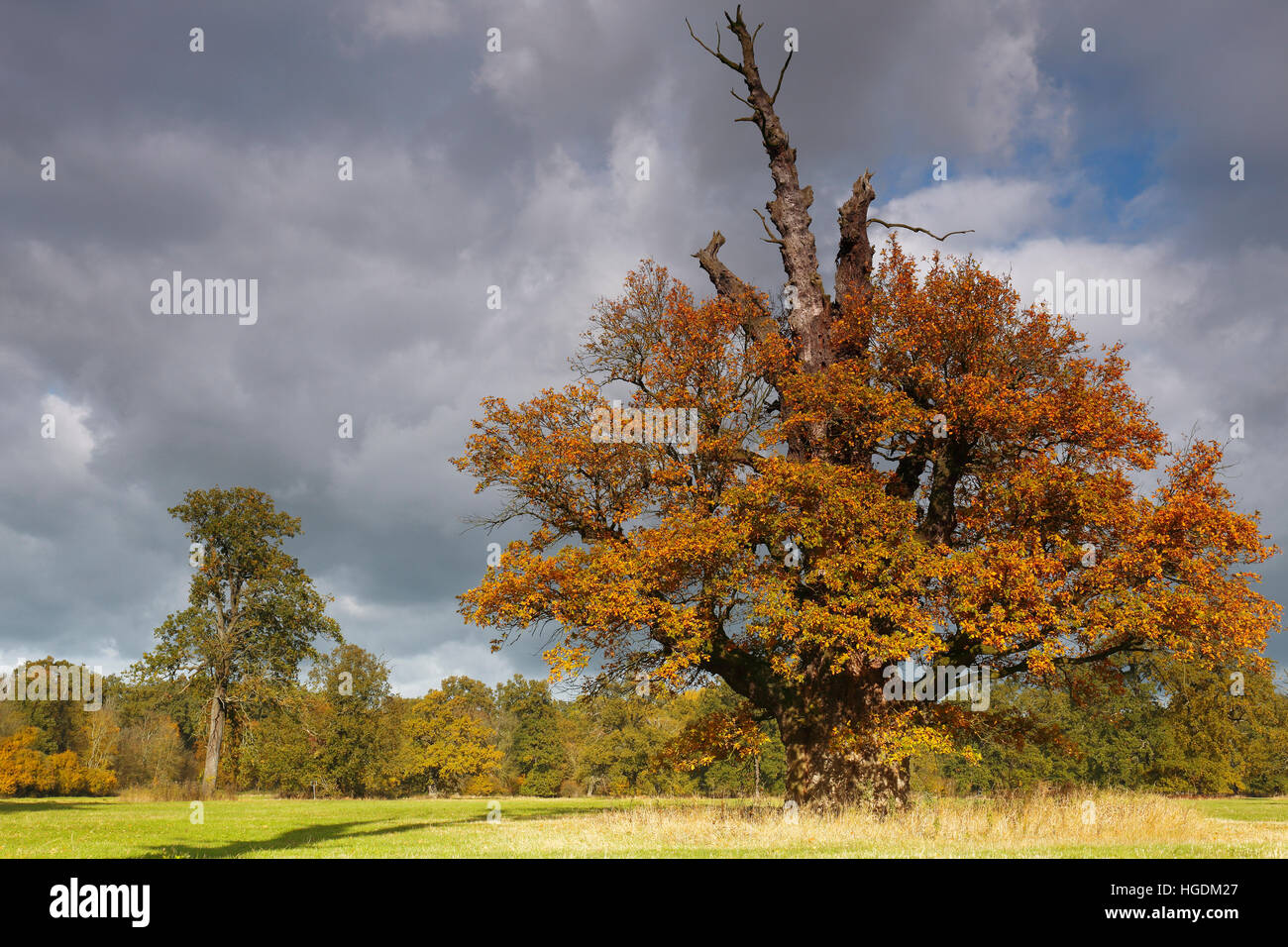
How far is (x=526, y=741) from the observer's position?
271 ft

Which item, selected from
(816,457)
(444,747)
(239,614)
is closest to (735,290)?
(816,457)

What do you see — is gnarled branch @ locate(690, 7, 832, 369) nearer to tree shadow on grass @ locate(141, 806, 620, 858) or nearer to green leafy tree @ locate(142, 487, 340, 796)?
tree shadow on grass @ locate(141, 806, 620, 858)

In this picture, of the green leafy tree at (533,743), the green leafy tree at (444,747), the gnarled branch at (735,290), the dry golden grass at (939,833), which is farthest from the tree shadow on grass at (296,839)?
the green leafy tree at (533,743)

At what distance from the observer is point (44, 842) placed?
645 inches

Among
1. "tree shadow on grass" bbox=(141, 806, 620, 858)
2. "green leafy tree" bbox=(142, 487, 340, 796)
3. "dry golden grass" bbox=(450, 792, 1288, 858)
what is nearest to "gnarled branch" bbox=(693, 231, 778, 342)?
"dry golden grass" bbox=(450, 792, 1288, 858)

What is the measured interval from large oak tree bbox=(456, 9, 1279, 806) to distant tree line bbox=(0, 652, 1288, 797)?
3.98 meters

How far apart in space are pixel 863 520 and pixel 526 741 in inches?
2751

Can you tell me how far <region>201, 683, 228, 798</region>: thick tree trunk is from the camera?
39.5 metres

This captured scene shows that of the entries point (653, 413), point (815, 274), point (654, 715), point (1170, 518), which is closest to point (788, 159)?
point (815, 274)

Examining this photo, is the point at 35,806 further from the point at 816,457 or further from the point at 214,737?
the point at 816,457

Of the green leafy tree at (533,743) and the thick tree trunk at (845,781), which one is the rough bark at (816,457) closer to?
the thick tree trunk at (845,781)

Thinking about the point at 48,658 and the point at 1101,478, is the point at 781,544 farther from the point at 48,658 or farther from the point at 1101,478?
the point at 48,658

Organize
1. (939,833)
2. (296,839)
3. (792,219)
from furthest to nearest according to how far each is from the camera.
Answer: (792,219), (296,839), (939,833)

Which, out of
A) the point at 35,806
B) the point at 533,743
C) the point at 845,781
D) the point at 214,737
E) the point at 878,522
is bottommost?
the point at 533,743
